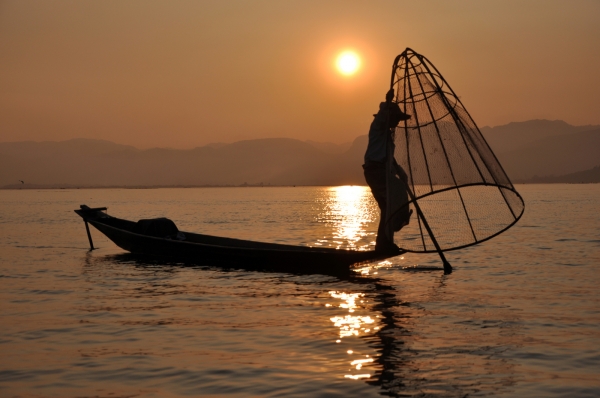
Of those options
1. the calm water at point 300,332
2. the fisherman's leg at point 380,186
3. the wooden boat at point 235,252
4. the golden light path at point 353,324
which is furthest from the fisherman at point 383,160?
the golden light path at point 353,324

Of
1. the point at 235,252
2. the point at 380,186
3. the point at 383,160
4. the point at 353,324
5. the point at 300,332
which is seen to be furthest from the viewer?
the point at 235,252

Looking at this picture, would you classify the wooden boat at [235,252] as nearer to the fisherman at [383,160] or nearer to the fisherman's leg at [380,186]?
the fisherman's leg at [380,186]

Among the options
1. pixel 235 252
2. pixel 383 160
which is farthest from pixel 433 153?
pixel 235 252

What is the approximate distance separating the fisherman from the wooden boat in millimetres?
409

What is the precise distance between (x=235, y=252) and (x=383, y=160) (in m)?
5.68

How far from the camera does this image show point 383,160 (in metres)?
15.8

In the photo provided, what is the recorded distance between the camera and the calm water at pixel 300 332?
8.34 meters

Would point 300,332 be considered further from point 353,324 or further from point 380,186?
point 380,186

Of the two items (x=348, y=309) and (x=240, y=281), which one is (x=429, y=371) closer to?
(x=348, y=309)

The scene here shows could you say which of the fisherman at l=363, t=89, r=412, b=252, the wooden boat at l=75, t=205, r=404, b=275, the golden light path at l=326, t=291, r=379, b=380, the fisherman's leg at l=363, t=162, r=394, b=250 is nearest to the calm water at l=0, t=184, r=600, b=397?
the golden light path at l=326, t=291, r=379, b=380

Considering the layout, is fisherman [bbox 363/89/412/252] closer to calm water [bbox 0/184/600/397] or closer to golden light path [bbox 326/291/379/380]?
calm water [bbox 0/184/600/397]

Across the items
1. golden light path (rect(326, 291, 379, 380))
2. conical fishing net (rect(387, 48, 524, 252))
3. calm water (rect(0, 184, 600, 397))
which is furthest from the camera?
conical fishing net (rect(387, 48, 524, 252))

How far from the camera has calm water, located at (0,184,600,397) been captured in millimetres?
8336

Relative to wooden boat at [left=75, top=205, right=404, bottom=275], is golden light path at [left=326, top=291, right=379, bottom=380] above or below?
below
